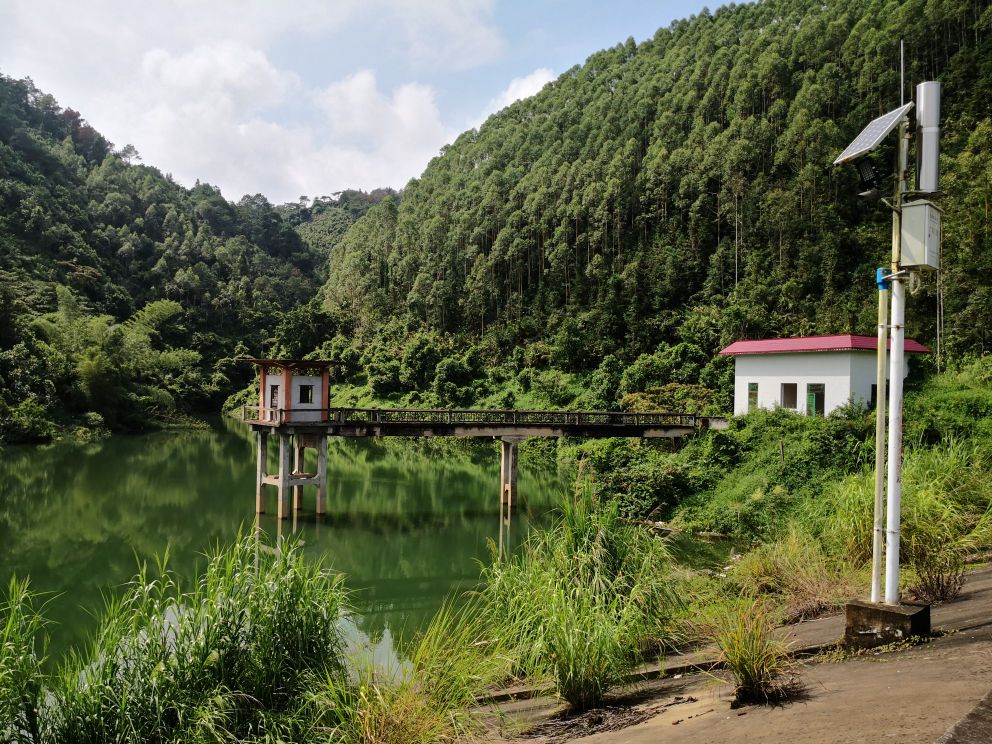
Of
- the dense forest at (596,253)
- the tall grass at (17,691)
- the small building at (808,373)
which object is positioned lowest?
the tall grass at (17,691)

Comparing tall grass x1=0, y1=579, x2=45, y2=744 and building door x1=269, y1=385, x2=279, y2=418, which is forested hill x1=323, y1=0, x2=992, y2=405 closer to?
building door x1=269, y1=385, x2=279, y2=418

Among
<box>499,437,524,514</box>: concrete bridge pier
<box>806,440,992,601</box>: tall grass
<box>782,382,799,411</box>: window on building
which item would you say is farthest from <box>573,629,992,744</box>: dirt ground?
<box>782,382,799,411</box>: window on building

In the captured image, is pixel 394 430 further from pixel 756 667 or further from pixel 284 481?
pixel 756 667

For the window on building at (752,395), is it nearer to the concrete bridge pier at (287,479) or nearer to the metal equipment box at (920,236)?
the concrete bridge pier at (287,479)

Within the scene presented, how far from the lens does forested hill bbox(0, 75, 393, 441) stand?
4075 cm

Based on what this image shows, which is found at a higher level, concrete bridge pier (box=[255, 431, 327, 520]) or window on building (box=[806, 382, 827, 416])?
window on building (box=[806, 382, 827, 416])

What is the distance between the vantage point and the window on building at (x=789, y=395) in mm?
22155

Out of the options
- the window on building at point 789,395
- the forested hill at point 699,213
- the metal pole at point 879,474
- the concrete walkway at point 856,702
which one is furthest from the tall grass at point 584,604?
the forested hill at point 699,213

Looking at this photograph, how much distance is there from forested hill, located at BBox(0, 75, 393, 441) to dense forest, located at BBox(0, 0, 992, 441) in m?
0.27

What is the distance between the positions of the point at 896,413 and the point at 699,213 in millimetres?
39701

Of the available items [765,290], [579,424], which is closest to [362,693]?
[579,424]

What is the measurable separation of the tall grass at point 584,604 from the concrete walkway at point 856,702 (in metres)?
0.34

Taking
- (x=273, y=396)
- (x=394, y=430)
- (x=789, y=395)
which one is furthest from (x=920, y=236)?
(x=789, y=395)

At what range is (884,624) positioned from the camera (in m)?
4.91
